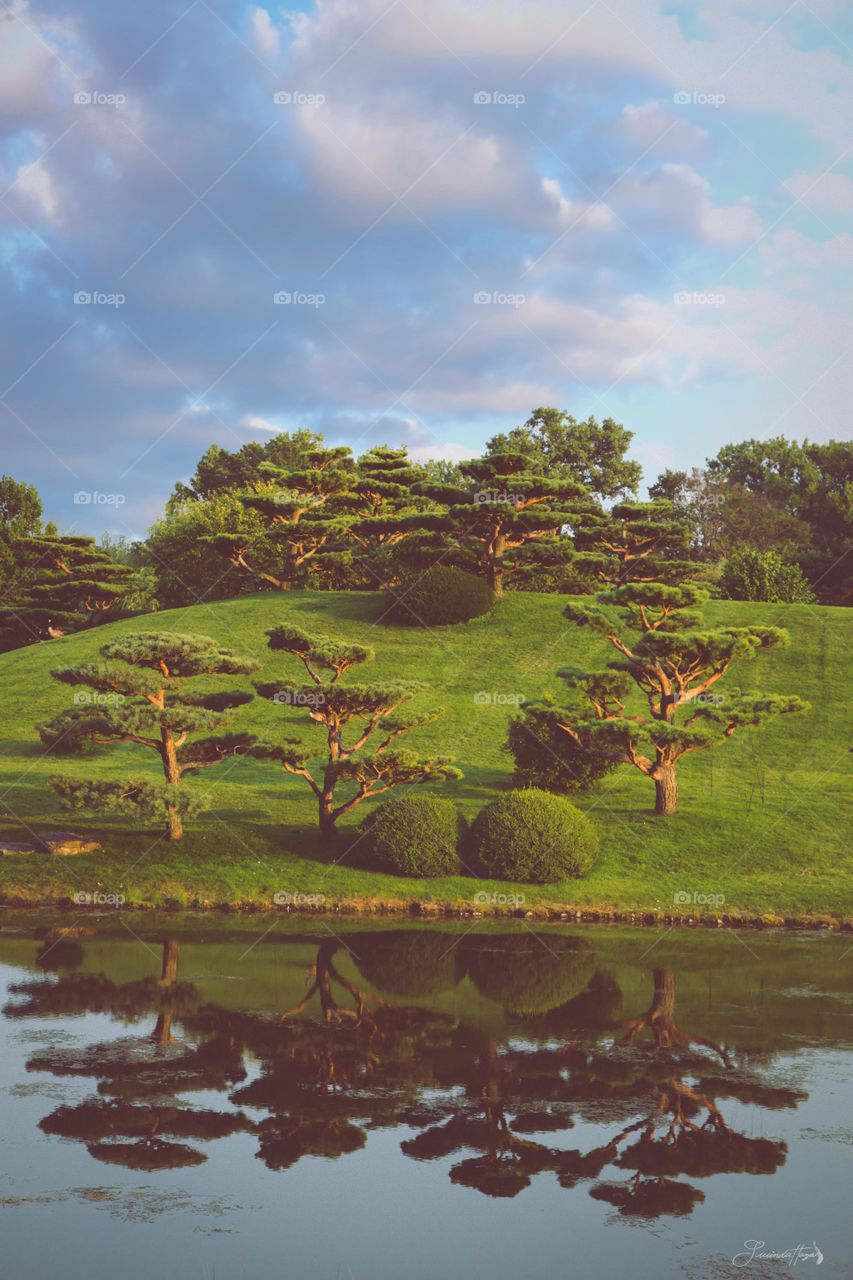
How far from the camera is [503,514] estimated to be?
54.9 metres

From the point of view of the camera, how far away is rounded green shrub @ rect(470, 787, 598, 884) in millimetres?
29469

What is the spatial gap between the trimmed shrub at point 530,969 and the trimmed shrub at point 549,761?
9395 mm

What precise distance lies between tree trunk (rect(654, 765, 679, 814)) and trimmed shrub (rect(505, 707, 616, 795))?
2.27 m

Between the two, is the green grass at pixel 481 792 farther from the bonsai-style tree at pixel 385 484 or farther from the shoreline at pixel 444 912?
the bonsai-style tree at pixel 385 484

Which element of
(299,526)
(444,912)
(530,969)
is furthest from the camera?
(299,526)

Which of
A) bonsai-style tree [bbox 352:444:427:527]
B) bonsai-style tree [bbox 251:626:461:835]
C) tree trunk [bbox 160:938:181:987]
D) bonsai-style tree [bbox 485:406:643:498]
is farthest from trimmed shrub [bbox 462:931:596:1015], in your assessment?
bonsai-style tree [bbox 485:406:643:498]

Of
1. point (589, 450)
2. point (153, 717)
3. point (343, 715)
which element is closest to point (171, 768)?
point (153, 717)

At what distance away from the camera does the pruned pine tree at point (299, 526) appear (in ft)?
198

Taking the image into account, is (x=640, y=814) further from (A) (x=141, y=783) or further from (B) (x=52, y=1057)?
(B) (x=52, y=1057)

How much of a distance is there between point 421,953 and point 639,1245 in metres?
13.0

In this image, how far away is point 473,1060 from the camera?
16422 millimetres

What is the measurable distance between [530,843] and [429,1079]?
A: 14313 millimetres

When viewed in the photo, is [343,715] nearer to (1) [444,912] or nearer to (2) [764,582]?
(1) [444,912]

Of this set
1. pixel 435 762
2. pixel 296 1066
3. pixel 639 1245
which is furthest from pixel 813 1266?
pixel 435 762
